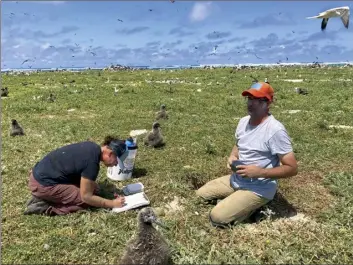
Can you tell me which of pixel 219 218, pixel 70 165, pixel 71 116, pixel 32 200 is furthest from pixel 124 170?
pixel 71 116

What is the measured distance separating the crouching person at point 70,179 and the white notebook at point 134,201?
0.10 m

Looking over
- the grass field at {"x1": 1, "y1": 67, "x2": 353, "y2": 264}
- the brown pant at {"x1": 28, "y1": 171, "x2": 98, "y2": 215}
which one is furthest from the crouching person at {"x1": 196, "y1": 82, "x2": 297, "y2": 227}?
the brown pant at {"x1": 28, "y1": 171, "x2": 98, "y2": 215}

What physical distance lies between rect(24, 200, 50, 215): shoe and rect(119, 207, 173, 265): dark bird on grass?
7.41 feet

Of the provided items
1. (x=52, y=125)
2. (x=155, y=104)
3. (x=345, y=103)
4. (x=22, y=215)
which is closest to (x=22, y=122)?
(x=52, y=125)

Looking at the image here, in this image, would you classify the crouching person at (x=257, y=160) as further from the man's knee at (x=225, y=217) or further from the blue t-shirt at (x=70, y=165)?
the blue t-shirt at (x=70, y=165)

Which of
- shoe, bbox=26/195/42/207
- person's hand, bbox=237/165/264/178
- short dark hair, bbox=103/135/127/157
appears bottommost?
shoe, bbox=26/195/42/207

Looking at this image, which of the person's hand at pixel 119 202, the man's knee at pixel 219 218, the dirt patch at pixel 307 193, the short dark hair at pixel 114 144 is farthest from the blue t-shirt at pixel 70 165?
the dirt patch at pixel 307 193

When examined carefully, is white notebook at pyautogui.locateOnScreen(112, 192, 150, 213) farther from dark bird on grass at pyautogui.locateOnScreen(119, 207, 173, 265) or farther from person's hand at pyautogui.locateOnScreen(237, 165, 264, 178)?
person's hand at pyautogui.locateOnScreen(237, 165, 264, 178)

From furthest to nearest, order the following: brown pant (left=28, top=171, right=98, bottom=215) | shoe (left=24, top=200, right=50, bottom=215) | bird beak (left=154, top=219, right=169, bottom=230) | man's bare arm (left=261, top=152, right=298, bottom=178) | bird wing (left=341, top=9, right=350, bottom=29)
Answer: bird wing (left=341, top=9, right=350, bottom=29) < shoe (left=24, top=200, right=50, bottom=215) < brown pant (left=28, top=171, right=98, bottom=215) < man's bare arm (left=261, top=152, right=298, bottom=178) < bird beak (left=154, top=219, right=169, bottom=230)

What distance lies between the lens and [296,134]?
13500 mm

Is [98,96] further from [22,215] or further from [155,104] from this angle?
[22,215]

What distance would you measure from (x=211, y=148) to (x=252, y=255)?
5.38m

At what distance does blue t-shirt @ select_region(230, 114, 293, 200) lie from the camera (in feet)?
21.7

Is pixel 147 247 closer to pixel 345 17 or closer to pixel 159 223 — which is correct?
pixel 159 223
